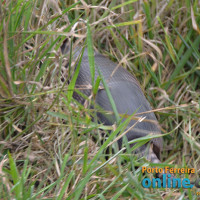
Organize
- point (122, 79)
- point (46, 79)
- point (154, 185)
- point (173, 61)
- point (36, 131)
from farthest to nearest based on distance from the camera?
1. point (173, 61)
2. point (122, 79)
3. point (46, 79)
4. point (36, 131)
5. point (154, 185)

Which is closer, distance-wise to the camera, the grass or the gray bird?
the grass

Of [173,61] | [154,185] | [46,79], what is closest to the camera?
[154,185]

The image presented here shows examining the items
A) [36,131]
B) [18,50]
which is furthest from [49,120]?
[18,50]

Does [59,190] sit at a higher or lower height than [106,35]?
lower

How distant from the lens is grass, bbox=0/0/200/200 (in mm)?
1158

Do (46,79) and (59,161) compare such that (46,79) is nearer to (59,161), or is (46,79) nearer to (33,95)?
(33,95)

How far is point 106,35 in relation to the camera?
6.15 ft

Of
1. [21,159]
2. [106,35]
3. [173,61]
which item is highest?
[106,35]

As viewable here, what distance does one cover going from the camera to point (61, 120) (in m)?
1.37

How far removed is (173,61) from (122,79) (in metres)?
0.35

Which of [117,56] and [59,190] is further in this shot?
[117,56]

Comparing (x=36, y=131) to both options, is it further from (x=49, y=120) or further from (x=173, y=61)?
(x=173, y=61)

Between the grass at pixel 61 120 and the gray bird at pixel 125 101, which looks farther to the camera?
the gray bird at pixel 125 101

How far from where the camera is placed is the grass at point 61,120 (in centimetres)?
116
